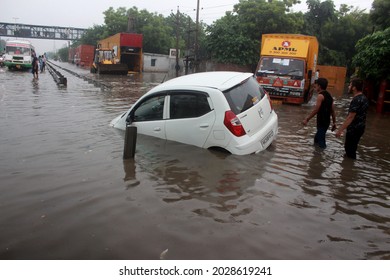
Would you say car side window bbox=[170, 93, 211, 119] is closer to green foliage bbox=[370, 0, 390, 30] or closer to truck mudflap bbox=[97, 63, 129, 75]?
green foliage bbox=[370, 0, 390, 30]

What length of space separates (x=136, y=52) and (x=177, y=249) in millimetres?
38266

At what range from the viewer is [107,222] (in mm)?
3705

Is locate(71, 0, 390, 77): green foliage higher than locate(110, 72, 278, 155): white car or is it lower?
higher

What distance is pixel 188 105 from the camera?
6.00m

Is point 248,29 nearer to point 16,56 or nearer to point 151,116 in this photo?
point 16,56

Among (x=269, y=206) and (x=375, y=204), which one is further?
(x=375, y=204)

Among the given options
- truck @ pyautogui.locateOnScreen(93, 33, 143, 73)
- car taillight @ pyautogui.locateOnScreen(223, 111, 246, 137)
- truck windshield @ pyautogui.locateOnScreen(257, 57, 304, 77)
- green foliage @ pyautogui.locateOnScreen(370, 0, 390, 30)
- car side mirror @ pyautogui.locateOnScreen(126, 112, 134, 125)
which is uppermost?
green foliage @ pyautogui.locateOnScreen(370, 0, 390, 30)

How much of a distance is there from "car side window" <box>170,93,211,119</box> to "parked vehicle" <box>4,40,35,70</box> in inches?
1207

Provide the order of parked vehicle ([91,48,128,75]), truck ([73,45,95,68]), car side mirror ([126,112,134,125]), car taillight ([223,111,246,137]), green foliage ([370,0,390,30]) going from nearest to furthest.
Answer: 1. car taillight ([223,111,246,137])
2. car side mirror ([126,112,134,125])
3. green foliage ([370,0,390,30])
4. parked vehicle ([91,48,128,75])
5. truck ([73,45,95,68])

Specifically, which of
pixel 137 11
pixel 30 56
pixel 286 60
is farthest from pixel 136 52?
pixel 286 60

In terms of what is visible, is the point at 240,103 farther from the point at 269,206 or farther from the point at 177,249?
the point at 177,249

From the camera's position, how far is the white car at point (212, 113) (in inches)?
221

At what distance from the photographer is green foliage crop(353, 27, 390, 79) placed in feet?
43.2

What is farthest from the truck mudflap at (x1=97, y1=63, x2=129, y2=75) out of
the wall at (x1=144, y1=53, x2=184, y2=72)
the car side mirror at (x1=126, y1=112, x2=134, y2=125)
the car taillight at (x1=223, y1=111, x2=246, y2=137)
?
the car taillight at (x1=223, y1=111, x2=246, y2=137)
